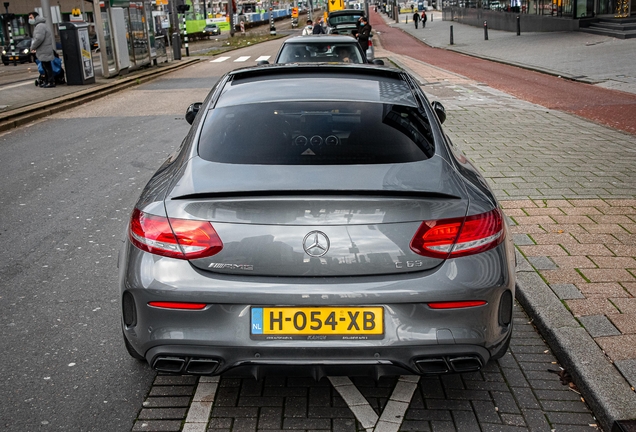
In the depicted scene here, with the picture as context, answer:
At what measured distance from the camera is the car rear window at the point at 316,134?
3.52 m

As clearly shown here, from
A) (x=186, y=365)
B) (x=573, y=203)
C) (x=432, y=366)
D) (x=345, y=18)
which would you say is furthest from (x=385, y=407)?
(x=345, y=18)

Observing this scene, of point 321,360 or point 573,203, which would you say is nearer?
point 321,360

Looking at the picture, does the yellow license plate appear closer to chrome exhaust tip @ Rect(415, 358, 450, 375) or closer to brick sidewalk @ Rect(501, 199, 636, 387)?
chrome exhaust tip @ Rect(415, 358, 450, 375)

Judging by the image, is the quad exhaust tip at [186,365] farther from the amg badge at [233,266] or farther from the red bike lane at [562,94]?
the red bike lane at [562,94]

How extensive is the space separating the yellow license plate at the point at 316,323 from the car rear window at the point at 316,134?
76cm

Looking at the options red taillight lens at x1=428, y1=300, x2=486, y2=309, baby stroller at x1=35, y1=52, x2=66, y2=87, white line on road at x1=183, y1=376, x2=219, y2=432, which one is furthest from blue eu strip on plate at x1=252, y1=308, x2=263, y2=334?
baby stroller at x1=35, y1=52, x2=66, y2=87

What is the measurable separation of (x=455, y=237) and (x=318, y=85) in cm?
155

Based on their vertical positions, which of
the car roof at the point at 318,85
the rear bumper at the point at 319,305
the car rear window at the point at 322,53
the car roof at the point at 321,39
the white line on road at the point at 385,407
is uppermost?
the car roof at the point at 318,85

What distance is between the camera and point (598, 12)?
38.0 meters

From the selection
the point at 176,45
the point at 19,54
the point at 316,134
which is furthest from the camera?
the point at 19,54

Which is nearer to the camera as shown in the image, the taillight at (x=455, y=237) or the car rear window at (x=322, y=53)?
the taillight at (x=455, y=237)

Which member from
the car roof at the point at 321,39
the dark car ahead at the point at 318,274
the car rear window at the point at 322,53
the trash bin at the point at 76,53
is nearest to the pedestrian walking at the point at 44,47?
the trash bin at the point at 76,53

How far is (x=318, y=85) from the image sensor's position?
4262mm

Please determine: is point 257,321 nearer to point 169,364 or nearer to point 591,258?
point 169,364
